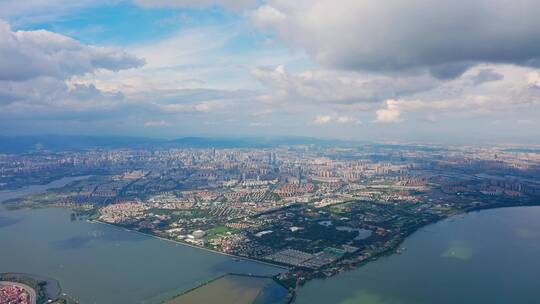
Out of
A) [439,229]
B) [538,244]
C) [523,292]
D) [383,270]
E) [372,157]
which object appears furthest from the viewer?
[372,157]

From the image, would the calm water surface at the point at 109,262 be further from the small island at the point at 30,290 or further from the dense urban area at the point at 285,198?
the dense urban area at the point at 285,198

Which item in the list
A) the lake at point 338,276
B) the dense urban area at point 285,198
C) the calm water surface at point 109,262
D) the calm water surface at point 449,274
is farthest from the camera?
the dense urban area at point 285,198

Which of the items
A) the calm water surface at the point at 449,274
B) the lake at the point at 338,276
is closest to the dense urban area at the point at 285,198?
the calm water surface at the point at 449,274

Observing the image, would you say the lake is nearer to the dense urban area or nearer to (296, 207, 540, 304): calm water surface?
(296, 207, 540, 304): calm water surface

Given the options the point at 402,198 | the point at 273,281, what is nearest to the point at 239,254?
the point at 273,281

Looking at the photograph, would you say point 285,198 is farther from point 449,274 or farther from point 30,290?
point 30,290

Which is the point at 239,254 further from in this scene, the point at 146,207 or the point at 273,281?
the point at 146,207

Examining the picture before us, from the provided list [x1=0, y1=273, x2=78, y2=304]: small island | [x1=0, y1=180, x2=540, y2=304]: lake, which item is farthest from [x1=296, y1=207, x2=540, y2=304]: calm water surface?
[x1=0, y1=273, x2=78, y2=304]: small island
